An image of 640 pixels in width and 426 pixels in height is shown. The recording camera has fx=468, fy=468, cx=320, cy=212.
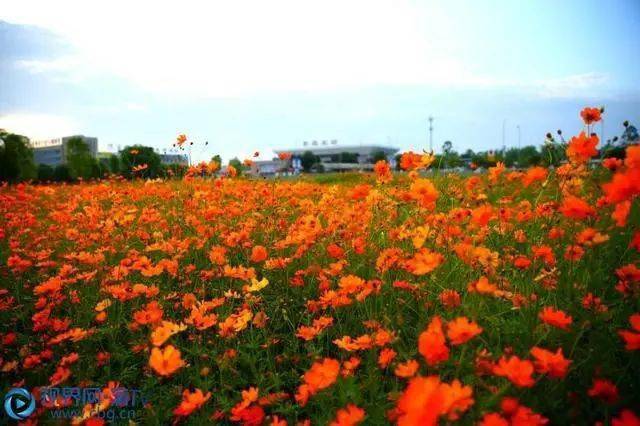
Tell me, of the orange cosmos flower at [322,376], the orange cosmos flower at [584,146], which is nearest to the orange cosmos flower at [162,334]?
the orange cosmos flower at [322,376]

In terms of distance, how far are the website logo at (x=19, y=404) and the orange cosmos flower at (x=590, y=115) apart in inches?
95.7

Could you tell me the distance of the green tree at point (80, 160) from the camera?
18.0m

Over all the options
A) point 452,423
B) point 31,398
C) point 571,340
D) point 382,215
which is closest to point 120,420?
point 31,398

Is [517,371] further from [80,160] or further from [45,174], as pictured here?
[45,174]

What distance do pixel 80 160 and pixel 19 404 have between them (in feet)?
62.6

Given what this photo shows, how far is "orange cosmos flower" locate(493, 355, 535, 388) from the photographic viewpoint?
3.36 feet

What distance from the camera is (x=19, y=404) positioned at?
1696 millimetres

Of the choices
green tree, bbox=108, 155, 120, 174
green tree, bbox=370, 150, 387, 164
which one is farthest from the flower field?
green tree, bbox=108, 155, 120, 174

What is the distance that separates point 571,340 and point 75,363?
1.90 meters

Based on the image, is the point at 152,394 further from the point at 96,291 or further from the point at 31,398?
the point at 96,291

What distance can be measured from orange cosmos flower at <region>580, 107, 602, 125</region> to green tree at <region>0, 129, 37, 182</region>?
1628 cm

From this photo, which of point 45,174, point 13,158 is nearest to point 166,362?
point 13,158

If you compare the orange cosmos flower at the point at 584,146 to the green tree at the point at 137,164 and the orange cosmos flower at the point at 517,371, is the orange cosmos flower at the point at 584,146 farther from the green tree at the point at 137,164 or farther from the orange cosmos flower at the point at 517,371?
the green tree at the point at 137,164

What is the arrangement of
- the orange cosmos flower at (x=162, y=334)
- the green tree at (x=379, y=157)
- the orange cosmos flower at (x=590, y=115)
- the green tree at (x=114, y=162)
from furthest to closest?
the green tree at (x=114, y=162) < the green tree at (x=379, y=157) < the orange cosmos flower at (x=590, y=115) < the orange cosmos flower at (x=162, y=334)
